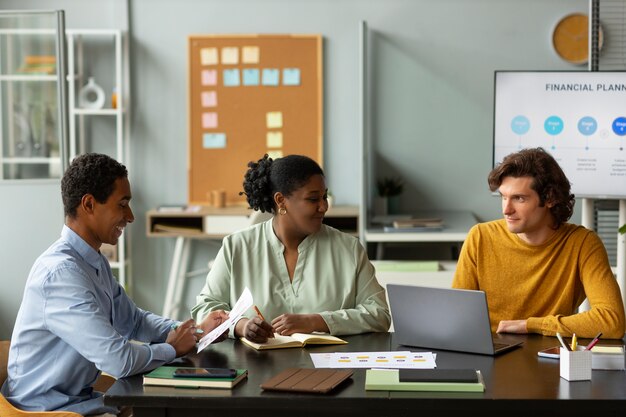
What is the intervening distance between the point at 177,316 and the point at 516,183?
3496mm

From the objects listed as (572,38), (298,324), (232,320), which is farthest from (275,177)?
(572,38)

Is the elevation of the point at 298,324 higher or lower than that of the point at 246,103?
lower

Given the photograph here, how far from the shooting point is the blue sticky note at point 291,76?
18.8 feet

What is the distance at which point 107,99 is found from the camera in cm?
582

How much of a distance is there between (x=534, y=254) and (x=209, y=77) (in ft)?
11.1

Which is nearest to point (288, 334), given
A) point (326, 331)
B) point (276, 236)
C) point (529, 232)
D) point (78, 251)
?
point (326, 331)

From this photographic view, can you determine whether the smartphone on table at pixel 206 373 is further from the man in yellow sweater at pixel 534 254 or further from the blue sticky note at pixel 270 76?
the blue sticky note at pixel 270 76

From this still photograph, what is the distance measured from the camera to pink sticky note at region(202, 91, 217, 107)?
578 cm

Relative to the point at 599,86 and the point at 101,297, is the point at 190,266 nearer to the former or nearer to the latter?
the point at 599,86

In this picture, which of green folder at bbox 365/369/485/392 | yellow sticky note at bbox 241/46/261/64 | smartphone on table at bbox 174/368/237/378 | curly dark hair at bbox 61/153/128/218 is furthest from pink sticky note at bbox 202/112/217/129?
green folder at bbox 365/369/485/392

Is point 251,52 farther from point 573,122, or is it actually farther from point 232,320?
point 232,320

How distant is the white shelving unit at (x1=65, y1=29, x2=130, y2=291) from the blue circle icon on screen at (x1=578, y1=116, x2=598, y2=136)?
111 inches

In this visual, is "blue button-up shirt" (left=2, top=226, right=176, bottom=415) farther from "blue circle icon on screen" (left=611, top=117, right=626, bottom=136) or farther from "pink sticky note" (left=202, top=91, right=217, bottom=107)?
"pink sticky note" (left=202, top=91, right=217, bottom=107)

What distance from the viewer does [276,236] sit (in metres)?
2.84
